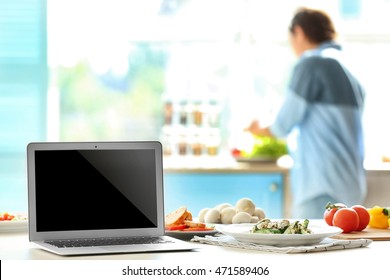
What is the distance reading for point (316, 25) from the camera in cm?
438

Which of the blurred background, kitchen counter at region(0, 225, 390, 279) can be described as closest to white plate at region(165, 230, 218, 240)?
kitchen counter at region(0, 225, 390, 279)

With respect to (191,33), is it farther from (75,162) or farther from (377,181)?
(75,162)

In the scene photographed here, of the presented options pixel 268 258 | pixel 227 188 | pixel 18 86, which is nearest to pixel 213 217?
pixel 268 258

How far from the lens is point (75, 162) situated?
216 cm

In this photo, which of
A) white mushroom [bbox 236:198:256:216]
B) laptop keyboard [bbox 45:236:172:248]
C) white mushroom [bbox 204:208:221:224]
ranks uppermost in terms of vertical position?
white mushroom [bbox 236:198:256:216]

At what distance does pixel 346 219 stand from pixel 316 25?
85.2 inches

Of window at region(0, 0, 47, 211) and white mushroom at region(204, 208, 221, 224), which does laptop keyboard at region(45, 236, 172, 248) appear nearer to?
white mushroom at region(204, 208, 221, 224)

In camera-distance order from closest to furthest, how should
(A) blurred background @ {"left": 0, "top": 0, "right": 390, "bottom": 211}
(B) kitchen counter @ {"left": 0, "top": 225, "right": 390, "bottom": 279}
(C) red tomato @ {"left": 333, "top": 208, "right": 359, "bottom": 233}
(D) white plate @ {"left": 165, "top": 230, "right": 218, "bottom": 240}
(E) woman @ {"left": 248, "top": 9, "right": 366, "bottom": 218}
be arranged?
(B) kitchen counter @ {"left": 0, "top": 225, "right": 390, "bottom": 279}
(D) white plate @ {"left": 165, "top": 230, "right": 218, "bottom": 240}
(C) red tomato @ {"left": 333, "top": 208, "right": 359, "bottom": 233}
(E) woman @ {"left": 248, "top": 9, "right": 366, "bottom": 218}
(A) blurred background @ {"left": 0, "top": 0, "right": 390, "bottom": 211}

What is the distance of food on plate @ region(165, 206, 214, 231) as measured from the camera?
7.63 feet

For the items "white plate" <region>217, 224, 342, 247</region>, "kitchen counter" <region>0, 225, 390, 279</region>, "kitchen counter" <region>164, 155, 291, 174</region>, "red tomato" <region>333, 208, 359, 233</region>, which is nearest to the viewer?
"kitchen counter" <region>0, 225, 390, 279</region>

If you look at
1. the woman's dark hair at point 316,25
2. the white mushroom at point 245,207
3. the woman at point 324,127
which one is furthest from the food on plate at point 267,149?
the white mushroom at point 245,207

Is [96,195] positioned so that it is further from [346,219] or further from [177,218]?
[346,219]

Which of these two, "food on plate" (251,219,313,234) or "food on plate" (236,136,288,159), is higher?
"food on plate" (251,219,313,234)

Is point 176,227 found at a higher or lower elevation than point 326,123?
lower
